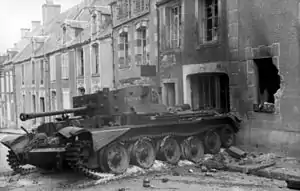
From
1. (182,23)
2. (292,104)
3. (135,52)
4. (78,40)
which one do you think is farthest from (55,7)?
(292,104)

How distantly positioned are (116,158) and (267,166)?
355 centimetres

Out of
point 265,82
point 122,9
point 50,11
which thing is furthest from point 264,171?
point 50,11

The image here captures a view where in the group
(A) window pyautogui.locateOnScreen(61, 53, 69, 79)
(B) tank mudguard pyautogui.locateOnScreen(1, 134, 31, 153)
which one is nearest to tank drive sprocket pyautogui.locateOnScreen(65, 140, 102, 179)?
(B) tank mudguard pyautogui.locateOnScreen(1, 134, 31, 153)

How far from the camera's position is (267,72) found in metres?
11.5

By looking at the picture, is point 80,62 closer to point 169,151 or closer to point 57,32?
point 57,32

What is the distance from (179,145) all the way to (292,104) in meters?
3.12

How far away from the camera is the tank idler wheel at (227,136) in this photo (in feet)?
38.8

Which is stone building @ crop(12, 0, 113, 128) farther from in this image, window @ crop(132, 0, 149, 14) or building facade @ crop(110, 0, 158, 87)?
window @ crop(132, 0, 149, 14)

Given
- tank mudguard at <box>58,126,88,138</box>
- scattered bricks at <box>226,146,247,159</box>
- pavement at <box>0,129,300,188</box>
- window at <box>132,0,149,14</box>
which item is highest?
window at <box>132,0,149,14</box>

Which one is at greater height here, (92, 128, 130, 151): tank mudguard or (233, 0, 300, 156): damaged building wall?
(233, 0, 300, 156): damaged building wall

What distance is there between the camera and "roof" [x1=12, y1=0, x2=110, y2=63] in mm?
22094

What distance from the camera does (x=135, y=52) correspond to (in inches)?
663

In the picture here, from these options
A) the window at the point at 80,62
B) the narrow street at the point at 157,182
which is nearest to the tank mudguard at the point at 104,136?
the narrow street at the point at 157,182

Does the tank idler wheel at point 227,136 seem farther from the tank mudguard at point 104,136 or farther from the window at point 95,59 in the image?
the window at point 95,59
